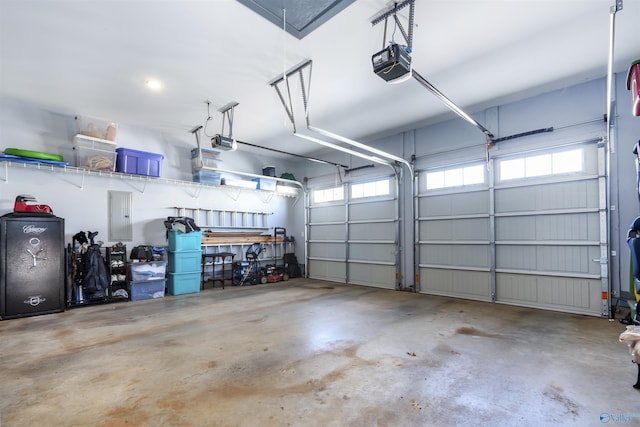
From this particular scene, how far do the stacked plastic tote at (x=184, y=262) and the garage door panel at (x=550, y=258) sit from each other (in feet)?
19.6

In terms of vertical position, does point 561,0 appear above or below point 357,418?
above

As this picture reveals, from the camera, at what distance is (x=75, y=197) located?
5492 mm

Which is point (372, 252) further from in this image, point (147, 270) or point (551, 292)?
point (147, 270)

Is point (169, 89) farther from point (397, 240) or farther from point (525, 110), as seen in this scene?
point (525, 110)

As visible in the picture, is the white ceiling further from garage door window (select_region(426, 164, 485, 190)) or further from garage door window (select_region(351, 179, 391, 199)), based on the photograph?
garage door window (select_region(351, 179, 391, 199))

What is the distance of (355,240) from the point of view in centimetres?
754

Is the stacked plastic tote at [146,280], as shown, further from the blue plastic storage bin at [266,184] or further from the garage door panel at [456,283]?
the garage door panel at [456,283]

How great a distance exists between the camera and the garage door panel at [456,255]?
5.49m

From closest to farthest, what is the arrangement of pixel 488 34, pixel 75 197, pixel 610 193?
pixel 488 34
pixel 610 193
pixel 75 197

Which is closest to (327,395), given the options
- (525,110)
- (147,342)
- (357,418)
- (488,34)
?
(357,418)

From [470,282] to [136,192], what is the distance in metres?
6.96

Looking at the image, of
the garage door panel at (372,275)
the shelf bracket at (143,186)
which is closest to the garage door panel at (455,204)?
the garage door panel at (372,275)

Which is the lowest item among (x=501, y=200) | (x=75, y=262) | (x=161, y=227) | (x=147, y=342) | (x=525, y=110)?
(x=147, y=342)

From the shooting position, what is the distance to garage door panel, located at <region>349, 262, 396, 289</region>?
680cm
